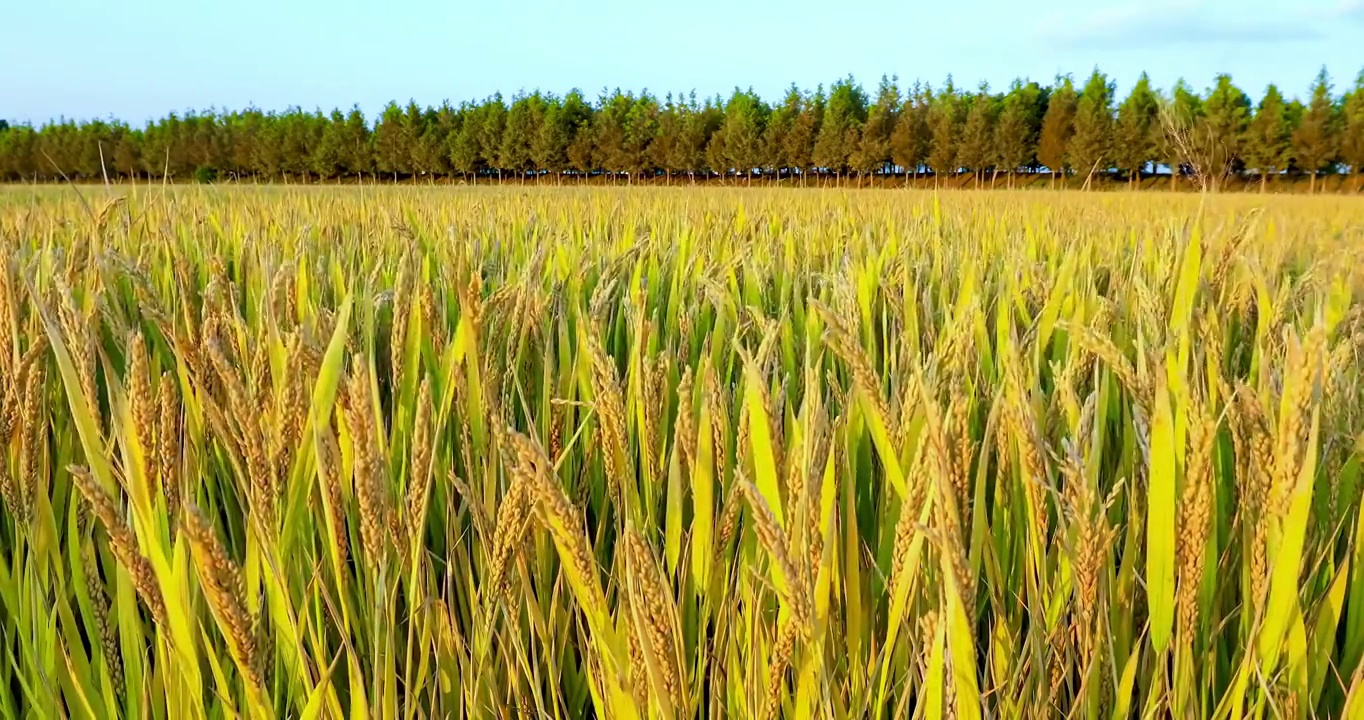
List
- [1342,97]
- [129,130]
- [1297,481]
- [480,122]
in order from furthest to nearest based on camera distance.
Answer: [129,130]
[480,122]
[1342,97]
[1297,481]

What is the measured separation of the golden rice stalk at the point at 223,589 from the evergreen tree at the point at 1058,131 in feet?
101

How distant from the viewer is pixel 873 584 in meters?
0.71

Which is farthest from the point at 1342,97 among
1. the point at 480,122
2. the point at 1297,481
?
the point at 1297,481

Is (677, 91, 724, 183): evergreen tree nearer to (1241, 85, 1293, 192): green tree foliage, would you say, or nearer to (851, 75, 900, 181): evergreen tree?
(851, 75, 900, 181): evergreen tree

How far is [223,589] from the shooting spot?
16.3 inches

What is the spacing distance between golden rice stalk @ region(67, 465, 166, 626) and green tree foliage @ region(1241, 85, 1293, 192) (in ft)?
109

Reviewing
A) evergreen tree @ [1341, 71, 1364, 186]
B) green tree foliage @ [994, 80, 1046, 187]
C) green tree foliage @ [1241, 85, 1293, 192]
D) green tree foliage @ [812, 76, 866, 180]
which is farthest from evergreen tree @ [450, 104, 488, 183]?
evergreen tree @ [1341, 71, 1364, 186]

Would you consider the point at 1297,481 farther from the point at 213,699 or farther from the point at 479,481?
the point at 213,699

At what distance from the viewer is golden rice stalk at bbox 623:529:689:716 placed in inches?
16.1

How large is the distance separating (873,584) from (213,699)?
0.55 metres

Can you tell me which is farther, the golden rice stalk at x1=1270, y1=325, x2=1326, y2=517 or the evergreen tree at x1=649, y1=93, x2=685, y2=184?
the evergreen tree at x1=649, y1=93, x2=685, y2=184

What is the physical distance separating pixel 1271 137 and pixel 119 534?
112 feet

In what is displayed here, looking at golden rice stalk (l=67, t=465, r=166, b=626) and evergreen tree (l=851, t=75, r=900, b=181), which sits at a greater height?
evergreen tree (l=851, t=75, r=900, b=181)

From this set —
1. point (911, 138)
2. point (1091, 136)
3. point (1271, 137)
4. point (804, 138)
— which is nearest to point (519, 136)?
point (804, 138)
